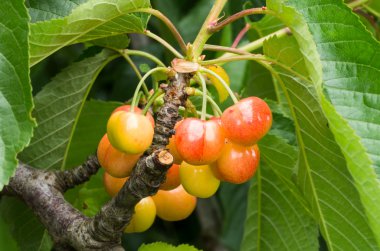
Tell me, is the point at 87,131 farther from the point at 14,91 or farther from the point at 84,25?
the point at 14,91

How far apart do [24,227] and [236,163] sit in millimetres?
800

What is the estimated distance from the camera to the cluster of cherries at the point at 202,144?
1.33 meters

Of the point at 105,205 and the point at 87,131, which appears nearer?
the point at 105,205

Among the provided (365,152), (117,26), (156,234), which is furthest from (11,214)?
(156,234)

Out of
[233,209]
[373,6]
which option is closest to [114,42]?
[373,6]

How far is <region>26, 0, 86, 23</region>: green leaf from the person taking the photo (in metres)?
1.59

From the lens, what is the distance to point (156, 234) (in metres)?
3.37

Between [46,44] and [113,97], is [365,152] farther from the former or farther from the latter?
[113,97]

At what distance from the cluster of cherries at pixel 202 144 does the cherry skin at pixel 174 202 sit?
0.57 feet

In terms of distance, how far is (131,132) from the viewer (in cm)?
133

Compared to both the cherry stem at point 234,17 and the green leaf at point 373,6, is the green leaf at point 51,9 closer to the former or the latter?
the cherry stem at point 234,17

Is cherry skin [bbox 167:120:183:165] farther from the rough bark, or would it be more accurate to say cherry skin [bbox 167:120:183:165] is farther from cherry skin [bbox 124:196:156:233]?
cherry skin [bbox 124:196:156:233]

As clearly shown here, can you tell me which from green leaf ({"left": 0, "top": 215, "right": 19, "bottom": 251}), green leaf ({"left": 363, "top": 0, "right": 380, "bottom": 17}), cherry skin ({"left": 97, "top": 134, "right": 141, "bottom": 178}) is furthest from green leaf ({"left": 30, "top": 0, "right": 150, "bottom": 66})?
green leaf ({"left": 363, "top": 0, "right": 380, "bottom": 17})

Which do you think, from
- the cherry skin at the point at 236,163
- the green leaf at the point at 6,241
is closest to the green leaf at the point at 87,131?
the green leaf at the point at 6,241
